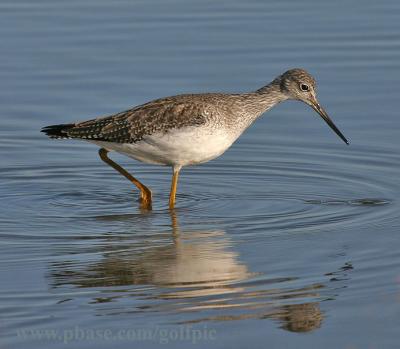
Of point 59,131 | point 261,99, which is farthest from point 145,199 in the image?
point 261,99

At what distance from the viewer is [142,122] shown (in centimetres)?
1390

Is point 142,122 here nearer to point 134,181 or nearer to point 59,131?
point 134,181

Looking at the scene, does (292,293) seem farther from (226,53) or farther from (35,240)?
(226,53)

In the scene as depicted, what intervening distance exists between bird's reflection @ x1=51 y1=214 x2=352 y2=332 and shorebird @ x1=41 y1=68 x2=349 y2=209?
5.18 feet

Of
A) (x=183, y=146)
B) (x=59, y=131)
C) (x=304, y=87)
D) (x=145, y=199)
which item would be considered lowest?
(x=145, y=199)

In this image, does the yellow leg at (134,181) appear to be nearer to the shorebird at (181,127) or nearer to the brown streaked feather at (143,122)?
the shorebird at (181,127)

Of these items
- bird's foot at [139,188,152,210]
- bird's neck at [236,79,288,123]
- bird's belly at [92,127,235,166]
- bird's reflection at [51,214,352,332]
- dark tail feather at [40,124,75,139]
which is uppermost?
bird's neck at [236,79,288,123]

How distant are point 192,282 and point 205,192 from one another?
156 inches

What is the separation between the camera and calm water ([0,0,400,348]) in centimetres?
947

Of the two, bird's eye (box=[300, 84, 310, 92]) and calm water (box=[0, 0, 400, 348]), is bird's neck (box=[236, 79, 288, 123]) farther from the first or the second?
calm water (box=[0, 0, 400, 348])

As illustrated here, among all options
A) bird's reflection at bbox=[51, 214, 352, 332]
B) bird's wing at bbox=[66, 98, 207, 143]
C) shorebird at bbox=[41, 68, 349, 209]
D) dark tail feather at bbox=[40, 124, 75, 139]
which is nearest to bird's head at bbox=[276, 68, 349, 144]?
shorebird at bbox=[41, 68, 349, 209]

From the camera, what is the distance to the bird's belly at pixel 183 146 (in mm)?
13486

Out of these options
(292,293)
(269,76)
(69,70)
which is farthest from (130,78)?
(292,293)

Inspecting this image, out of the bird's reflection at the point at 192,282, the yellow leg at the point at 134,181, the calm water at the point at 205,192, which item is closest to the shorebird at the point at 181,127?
the yellow leg at the point at 134,181
